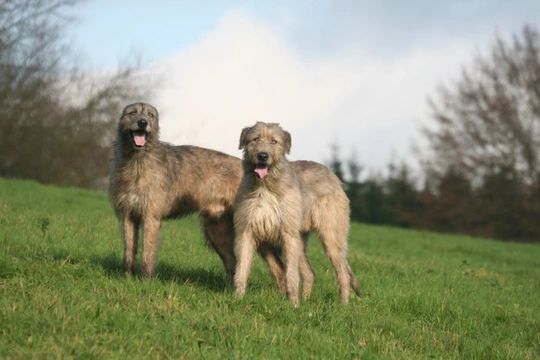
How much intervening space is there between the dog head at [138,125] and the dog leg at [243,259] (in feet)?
6.43

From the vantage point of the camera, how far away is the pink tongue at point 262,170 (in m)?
8.06

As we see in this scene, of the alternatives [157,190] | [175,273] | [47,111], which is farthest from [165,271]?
[47,111]

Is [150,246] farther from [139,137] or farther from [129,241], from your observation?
[139,137]

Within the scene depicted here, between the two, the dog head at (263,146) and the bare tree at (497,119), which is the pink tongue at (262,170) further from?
the bare tree at (497,119)

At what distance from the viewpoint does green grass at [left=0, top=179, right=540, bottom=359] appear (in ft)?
18.7

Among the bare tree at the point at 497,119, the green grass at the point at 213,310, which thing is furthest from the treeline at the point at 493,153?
the green grass at the point at 213,310

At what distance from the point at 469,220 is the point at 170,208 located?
34212 millimetres

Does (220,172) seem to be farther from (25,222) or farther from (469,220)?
(469,220)

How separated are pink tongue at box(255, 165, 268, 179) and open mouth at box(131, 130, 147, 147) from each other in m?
1.78

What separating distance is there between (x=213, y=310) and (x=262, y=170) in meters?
1.99

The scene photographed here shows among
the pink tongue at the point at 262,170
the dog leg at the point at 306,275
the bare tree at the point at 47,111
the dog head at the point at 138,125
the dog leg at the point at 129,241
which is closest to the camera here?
the pink tongue at the point at 262,170

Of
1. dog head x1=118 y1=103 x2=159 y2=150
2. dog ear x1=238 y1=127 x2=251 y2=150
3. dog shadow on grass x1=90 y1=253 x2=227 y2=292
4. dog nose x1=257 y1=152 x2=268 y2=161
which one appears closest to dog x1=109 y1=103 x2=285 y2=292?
dog head x1=118 y1=103 x2=159 y2=150

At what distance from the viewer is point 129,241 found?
897cm

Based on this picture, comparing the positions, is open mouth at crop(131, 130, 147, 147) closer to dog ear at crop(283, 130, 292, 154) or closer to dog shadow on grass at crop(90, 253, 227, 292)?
dog shadow on grass at crop(90, 253, 227, 292)
